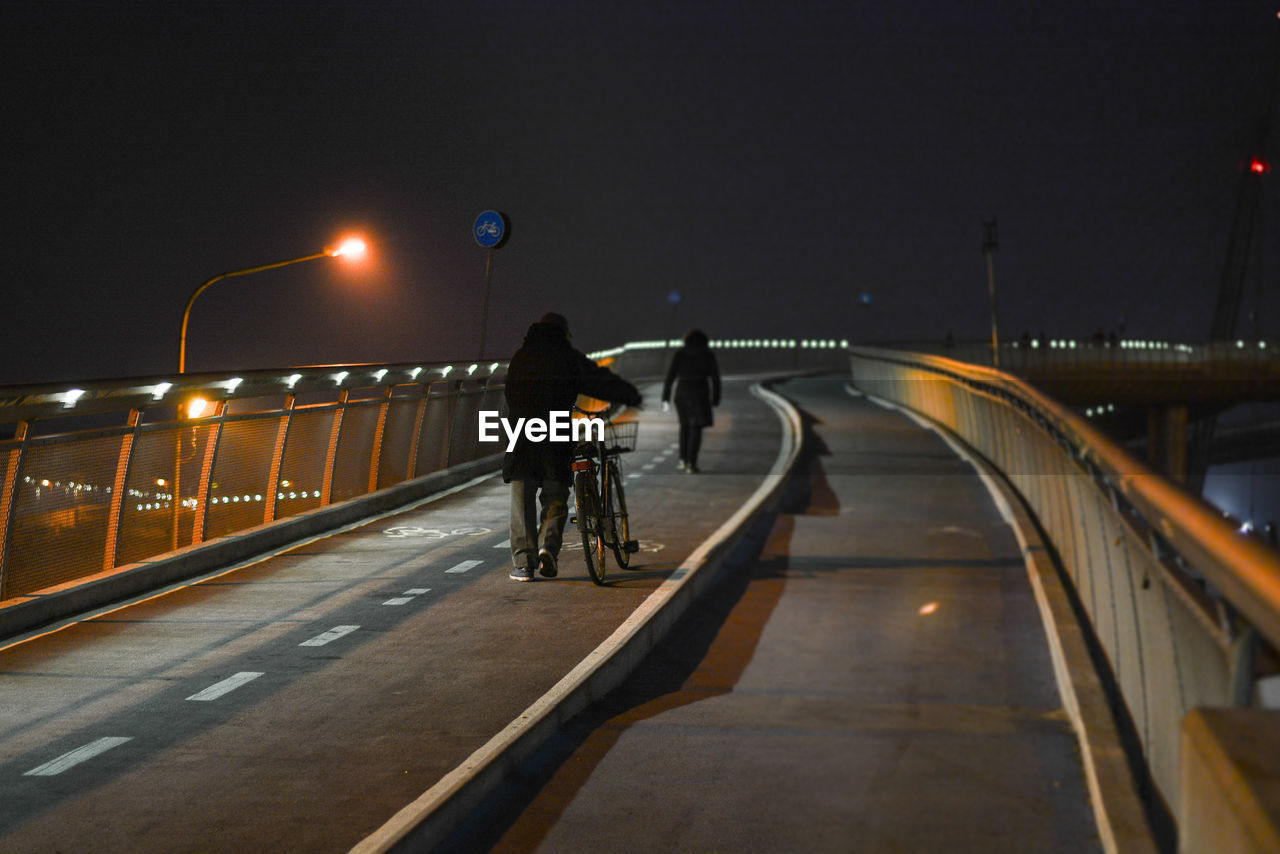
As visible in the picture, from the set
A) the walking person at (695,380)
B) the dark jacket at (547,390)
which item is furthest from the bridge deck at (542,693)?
the walking person at (695,380)

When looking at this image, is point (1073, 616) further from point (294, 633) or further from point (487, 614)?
point (294, 633)

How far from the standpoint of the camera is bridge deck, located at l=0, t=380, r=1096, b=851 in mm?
6066

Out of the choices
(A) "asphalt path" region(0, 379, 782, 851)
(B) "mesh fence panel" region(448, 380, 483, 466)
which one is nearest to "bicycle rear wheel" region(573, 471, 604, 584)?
(A) "asphalt path" region(0, 379, 782, 851)

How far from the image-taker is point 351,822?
19.1 ft

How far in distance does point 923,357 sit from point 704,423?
43.4 ft

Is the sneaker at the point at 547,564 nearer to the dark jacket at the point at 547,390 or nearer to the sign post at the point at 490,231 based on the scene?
the dark jacket at the point at 547,390

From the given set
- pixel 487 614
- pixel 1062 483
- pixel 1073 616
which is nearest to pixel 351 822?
pixel 487 614

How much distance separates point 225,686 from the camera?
8.23 m

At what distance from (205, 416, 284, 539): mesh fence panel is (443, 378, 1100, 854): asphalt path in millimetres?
4516

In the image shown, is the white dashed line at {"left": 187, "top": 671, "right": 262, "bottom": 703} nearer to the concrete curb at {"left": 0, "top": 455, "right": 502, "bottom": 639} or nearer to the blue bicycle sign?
the concrete curb at {"left": 0, "top": 455, "right": 502, "bottom": 639}

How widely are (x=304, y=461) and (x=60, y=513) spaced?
4.73 metres

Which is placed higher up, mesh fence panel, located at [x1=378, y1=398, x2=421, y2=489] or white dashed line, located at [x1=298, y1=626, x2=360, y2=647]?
mesh fence panel, located at [x1=378, y1=398, x2=421, y2=489]

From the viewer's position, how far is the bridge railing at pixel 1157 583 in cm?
357

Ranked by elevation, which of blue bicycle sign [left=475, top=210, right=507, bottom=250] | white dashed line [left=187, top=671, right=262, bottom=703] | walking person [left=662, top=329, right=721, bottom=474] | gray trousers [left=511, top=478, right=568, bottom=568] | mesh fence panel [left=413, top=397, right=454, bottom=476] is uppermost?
blue bicycle sign [left=475, top=210, right=507, bottom=250]
